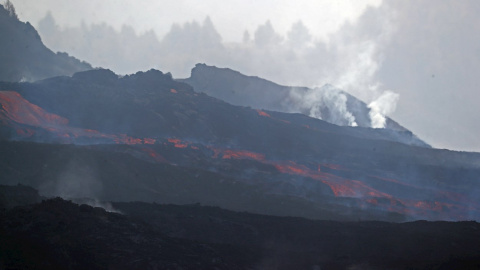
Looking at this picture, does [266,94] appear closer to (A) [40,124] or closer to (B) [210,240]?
(A) [40,124]

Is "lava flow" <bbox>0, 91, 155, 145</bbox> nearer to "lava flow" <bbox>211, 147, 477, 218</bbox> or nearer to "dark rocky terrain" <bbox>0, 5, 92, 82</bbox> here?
"lava flow" <bbox>211, 147, 477, 218</bbox>

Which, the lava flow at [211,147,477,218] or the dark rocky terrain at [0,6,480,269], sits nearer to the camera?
the dark rocky terrain at [0,6,480,269]

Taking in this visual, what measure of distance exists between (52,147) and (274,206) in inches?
1147

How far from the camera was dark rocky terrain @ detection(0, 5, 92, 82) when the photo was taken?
138750 millimetres

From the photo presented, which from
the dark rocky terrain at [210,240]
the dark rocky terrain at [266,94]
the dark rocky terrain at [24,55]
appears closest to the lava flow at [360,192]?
the dark rocky terrain at [210,240]

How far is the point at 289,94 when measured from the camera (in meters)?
180

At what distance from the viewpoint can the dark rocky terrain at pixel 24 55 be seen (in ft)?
455

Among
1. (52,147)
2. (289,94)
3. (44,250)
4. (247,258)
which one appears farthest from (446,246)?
(289,94)

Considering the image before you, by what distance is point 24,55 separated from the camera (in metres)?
146

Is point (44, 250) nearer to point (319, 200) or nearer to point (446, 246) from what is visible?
point (446, 246)

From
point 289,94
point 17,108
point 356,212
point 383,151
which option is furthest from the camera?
point 289,94

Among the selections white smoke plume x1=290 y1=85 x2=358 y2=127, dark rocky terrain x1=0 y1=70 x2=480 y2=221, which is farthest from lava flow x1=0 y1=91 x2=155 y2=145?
white smoke plume x1=290 y1=85 x2=358 y2=127

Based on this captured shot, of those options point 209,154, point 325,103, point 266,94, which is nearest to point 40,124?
point 209,154

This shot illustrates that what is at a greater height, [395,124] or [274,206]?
[395,124]
